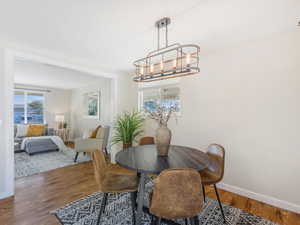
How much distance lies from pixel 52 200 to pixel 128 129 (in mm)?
1788

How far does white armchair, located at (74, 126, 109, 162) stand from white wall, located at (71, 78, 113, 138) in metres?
0.54

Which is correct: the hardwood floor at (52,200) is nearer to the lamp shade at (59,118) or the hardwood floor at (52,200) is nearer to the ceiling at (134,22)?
the ceiling at (134,22)

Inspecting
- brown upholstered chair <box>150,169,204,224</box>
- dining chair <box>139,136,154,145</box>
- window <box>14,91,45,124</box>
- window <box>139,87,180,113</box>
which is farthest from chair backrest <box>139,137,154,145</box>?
window <box>14,91,45,124</box>

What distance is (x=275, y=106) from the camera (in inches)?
84.0

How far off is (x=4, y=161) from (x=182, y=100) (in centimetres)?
308

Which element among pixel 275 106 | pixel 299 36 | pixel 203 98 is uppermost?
pixel 299 36

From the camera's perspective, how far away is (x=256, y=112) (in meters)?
2.28

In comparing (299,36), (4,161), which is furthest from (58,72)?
(299,36)

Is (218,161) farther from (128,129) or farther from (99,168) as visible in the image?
(128,129)

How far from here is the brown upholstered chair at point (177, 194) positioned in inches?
46.9

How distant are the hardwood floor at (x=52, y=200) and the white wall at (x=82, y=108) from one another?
2104mm

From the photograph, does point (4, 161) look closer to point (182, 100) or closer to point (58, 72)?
point (58, 72)

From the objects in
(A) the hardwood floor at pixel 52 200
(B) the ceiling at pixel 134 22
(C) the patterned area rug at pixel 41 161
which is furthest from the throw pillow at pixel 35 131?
(B) the ceiling at pixel 134 22

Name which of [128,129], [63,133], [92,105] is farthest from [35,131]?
[128,129]
